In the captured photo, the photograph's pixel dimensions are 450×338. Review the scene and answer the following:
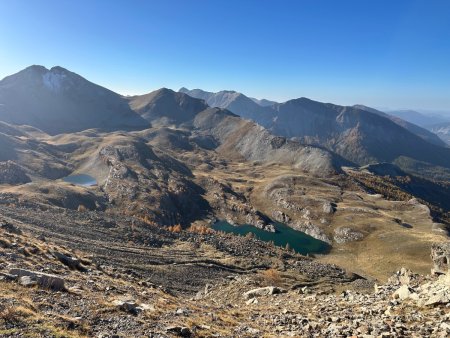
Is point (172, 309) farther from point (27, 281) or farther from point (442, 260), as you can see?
point (442, 260)

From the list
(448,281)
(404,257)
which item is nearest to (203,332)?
(448,281)

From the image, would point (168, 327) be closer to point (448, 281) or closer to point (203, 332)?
point (203, 332)

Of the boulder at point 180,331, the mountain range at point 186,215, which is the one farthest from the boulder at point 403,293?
the mountain range at point 186,215

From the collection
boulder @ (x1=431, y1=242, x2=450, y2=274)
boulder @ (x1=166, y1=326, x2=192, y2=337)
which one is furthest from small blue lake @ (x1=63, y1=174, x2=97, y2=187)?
boulder @ (x1=166, y1=326, x2=192, y2=337)

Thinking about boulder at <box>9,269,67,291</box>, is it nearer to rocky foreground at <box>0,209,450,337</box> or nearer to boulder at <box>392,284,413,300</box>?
rocky foreground at <box>0,209,450,337</box>

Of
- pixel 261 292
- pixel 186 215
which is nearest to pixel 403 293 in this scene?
pixel 261 292

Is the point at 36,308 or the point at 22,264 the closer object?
the point at 36,308

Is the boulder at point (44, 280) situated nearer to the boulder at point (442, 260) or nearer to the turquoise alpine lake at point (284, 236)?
the boulder at point (442, 260)
